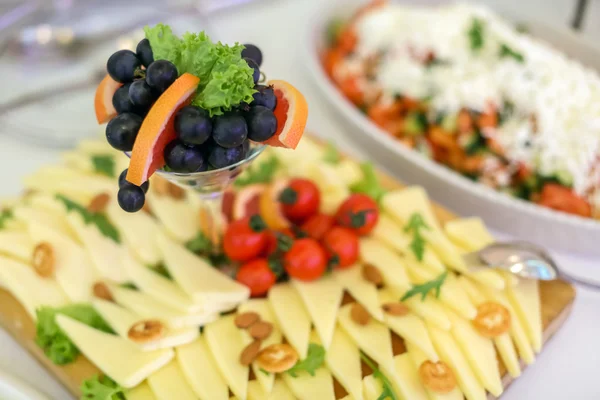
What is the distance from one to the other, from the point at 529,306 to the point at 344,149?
114 cm

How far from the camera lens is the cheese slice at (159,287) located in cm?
153

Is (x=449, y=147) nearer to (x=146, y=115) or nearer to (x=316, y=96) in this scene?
(x=316, y=96)

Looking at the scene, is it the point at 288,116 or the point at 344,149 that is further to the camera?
the point at 344,149

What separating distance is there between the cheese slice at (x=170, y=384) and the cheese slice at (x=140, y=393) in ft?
0.05

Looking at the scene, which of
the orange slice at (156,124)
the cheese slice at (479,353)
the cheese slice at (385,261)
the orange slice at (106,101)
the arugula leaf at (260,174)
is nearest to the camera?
the orange slice at (156,124)

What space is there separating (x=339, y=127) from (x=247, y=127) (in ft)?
4.45

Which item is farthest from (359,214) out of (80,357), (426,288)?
(80,357)

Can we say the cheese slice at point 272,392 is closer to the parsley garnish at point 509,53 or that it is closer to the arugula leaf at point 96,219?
the arugula leaf at point 96,219

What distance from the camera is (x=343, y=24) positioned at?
2.96 meters

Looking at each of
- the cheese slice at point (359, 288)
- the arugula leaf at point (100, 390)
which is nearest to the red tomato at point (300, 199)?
the cheese slice at point (359, 288)

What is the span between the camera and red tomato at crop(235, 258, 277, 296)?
5.38 ft

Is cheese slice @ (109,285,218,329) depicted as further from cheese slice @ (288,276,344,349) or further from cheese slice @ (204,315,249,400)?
cheese slice @ (288,276,344,349)

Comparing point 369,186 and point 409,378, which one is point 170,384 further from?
point 369,186

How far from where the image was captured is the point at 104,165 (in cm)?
205
